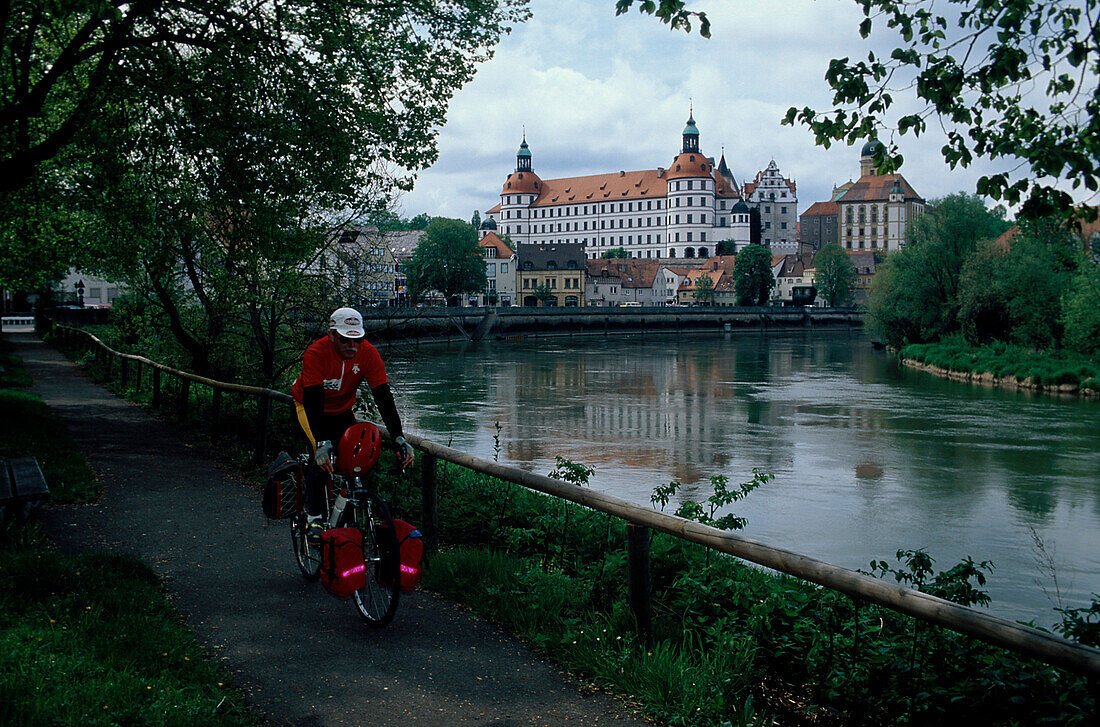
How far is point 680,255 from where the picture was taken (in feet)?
600

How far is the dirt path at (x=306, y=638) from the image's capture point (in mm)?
4617

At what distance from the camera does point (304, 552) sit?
666cm

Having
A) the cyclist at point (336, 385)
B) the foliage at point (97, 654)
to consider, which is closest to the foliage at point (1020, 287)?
the cyclist at point (336, 385)

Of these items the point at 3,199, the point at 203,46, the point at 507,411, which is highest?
the point at 203,46

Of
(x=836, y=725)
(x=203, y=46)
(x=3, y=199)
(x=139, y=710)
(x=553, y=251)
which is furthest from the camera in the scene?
(x=553, y=251)

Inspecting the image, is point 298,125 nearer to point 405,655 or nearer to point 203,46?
point 203,46

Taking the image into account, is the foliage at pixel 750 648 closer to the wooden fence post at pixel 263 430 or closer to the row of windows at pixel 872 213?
the wooden fence post at pixel 263 430

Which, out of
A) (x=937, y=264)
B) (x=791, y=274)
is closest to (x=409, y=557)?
(x=937, y=264)

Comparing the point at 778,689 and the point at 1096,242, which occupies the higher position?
the point at 1096,242

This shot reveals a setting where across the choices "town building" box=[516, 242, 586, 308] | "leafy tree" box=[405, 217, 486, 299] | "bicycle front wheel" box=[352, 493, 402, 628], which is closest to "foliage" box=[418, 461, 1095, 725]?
"bicycle front wheel" box=[352, 493, 402, 628]

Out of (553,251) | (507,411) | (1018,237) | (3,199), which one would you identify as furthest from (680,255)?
(3,199)

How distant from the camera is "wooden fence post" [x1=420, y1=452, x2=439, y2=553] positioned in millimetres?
7352

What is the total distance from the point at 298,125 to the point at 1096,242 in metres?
47.9

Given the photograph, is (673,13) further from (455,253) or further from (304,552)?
(455,253)
